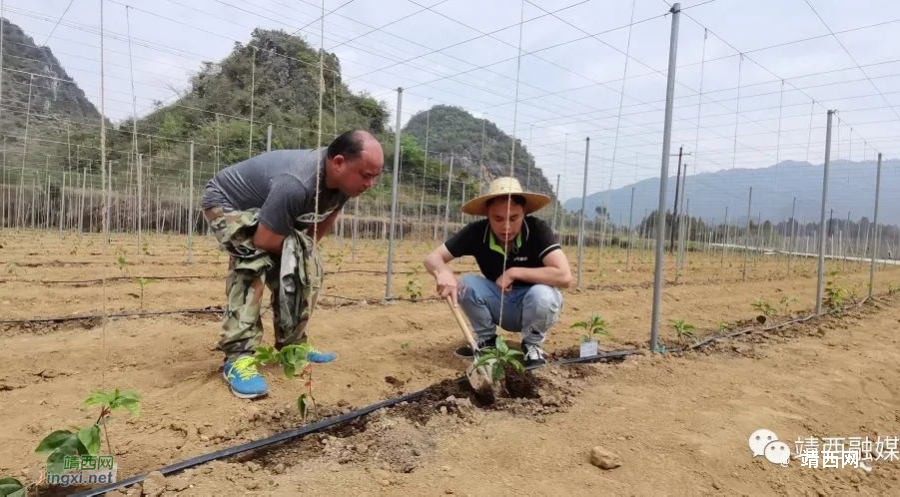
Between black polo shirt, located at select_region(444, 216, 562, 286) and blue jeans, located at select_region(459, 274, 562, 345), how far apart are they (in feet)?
0.32

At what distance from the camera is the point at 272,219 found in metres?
2.12

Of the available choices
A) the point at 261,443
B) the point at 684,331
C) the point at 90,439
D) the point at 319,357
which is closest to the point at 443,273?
the point at 319,357

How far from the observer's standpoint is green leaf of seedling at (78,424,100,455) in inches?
49.1

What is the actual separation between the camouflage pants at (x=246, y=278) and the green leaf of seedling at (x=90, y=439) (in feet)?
3.07

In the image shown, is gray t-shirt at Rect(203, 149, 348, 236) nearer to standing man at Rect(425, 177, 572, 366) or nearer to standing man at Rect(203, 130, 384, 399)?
standing man at Rect(203, 130, 384, 399)

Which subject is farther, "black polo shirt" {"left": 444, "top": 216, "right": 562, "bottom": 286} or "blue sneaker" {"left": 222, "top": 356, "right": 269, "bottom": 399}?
"black polo shirt" {"left": 444, "top": 216, "right": 562, "bottom": 286}

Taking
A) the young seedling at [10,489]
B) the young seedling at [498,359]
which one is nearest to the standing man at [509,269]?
the young seedling at [498,359]

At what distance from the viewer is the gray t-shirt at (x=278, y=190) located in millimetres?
2102

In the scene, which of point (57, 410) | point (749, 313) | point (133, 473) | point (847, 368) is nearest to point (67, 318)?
point (57, 410)

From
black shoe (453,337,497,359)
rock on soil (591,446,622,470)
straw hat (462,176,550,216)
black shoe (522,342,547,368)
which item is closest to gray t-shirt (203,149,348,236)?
straw hat (462,176,550,216)

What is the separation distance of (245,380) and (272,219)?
0.69 metres

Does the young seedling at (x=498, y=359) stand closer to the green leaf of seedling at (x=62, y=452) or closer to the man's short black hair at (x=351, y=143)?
the man's short black hair at (x=351, y=143)

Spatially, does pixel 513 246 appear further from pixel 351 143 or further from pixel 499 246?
pixel 351 143

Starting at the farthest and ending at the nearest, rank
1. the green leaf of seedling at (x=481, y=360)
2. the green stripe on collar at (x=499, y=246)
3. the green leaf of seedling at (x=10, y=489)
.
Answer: the green stripe on collar at (x=499, y=246)
the green leaf of seedling at (x=481, y=360)
the green leaf of seedling at (x=10, y=489)
